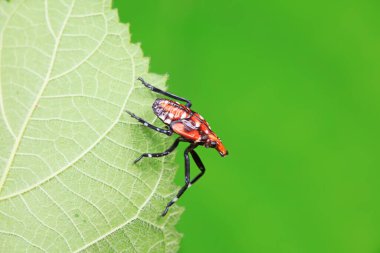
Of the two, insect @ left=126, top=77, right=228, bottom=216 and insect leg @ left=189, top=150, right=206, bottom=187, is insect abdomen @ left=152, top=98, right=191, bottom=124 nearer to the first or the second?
insect @ left=126, top=77, right=228, bottom=216

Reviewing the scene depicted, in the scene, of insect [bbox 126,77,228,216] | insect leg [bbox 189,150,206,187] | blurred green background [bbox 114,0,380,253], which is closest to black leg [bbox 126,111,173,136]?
insect [bbox 126,77,228,216]

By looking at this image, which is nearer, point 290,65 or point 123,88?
point 123,88

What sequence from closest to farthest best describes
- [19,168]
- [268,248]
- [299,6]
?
[19,168], [268,248], [299,6]

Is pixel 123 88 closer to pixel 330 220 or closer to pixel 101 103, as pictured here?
pixel 101 103

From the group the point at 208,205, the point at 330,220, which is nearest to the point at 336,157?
the point at 330,220

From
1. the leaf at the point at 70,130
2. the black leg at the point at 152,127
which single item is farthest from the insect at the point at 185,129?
the leaf at the point at 70,130

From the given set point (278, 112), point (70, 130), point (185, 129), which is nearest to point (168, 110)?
point (185, 129)

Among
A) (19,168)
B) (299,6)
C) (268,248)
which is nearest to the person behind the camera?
(19,168)
